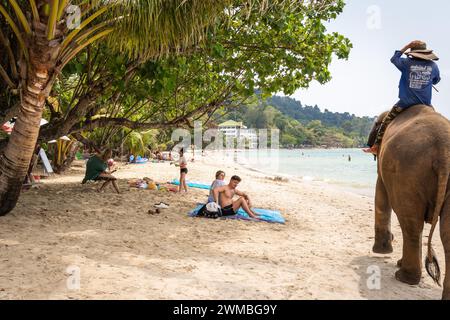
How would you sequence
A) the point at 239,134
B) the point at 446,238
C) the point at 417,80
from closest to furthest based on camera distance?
1. the point at 446,238
2. the point at 417,80
3. the point at 239,134

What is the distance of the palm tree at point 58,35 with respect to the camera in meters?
5.85

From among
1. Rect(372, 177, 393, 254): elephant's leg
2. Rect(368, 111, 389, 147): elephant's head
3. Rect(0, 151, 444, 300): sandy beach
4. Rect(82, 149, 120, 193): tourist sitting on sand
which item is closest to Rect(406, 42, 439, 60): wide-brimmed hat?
Rect(368, 111, 389, 147): elephant's head

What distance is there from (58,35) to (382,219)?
19.2ft

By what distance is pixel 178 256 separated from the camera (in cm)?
511

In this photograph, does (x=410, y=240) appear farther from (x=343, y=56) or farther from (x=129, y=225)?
(x=343, y=56)

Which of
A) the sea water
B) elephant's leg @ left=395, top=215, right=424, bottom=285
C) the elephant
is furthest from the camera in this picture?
the sea water

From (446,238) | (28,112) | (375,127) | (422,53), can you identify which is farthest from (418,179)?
(28,112)

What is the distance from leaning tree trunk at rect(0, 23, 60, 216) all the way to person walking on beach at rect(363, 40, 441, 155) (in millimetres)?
5294

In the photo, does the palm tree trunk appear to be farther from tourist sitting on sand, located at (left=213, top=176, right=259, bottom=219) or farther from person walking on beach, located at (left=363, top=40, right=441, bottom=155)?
person walking on beach, located at (left=363, top=40, right=441, bottom=155)

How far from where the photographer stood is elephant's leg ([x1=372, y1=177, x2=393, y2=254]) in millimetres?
5430

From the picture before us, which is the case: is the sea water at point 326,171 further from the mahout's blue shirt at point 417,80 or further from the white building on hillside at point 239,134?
the mahout's blue shirt at point 417,80

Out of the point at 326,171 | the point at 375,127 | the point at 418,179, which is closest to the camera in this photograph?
the point at 418,179

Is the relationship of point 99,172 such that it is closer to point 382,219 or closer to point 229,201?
point 229,201

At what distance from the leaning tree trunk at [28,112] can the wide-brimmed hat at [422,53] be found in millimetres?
5381
